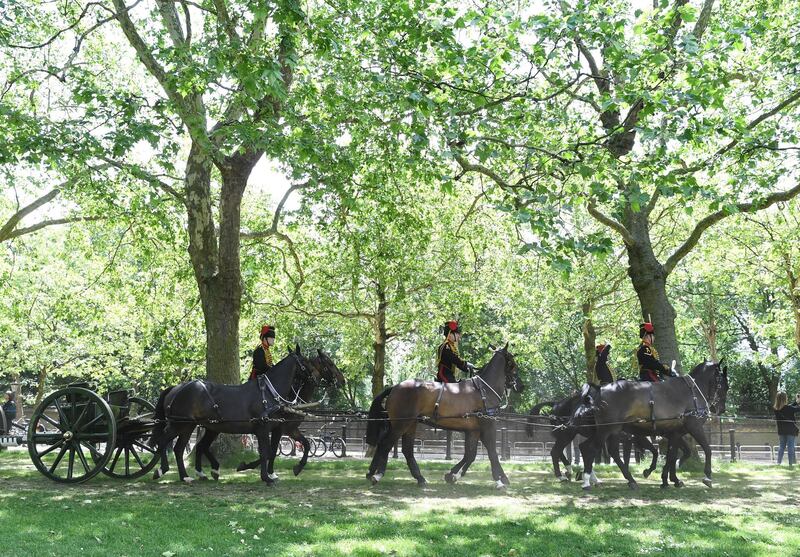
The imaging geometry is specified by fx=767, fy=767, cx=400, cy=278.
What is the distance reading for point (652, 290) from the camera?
1902 centimetres

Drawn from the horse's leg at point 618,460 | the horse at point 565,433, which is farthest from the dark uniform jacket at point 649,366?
the horse's leg at point 618,460

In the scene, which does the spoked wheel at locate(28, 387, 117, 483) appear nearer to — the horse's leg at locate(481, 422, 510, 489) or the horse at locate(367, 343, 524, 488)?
the horse at locate(367, 343, 524, 488)

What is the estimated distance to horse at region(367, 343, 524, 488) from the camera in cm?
1395

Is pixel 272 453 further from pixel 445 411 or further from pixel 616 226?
pixel 616 226

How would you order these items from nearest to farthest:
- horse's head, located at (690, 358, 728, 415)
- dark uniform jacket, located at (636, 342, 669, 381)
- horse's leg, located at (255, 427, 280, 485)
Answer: horse's leg, located at (255, 427, 280, 485) → horse's head, located at (690, 358, 728, 415) → dark uniform jacket, located at (636, 342, 669, 381)

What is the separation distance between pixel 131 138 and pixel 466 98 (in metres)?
6.36

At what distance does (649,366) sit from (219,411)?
8.53 meters

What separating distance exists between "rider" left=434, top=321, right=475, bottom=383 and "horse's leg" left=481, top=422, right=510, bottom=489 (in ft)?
4.34

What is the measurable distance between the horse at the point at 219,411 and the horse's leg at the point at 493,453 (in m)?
3.73

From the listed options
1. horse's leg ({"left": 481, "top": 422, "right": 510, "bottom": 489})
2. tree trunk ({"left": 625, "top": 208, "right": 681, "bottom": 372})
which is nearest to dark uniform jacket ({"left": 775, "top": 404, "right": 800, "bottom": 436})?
tree trunk ({"left": 625, "top": 208, "right": 681, "bottom": 372})

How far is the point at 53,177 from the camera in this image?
22391 millimetres

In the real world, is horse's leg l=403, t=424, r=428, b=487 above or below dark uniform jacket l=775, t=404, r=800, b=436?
below

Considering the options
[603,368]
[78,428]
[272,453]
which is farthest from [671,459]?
[78,428]

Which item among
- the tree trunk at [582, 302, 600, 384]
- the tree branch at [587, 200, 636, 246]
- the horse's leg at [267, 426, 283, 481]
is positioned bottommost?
the horse's leg at [267, 426, 283, 481]
